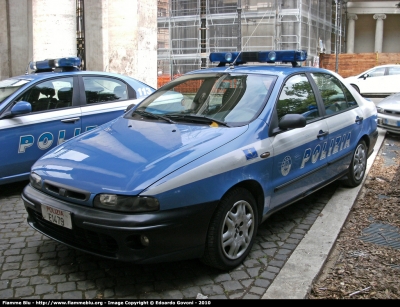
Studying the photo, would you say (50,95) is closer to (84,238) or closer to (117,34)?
(84,238)

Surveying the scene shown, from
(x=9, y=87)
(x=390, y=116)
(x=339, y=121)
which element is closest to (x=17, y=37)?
(x=9, y=87)

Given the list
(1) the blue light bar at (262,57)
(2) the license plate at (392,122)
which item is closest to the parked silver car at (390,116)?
(2) the license plate at (392,122)

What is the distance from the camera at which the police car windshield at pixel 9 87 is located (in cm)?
574

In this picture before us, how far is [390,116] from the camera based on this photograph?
10.2 m

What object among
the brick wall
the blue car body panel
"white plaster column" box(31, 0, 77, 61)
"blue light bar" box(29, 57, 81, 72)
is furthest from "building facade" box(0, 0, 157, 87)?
the brick wall

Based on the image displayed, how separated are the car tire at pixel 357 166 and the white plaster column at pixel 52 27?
8398 mm

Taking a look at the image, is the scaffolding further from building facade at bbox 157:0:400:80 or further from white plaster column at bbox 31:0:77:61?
white plaster column at bbox 31:0:77:61

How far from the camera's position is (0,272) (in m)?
3.64

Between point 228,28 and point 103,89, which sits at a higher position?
Result: point 228,28

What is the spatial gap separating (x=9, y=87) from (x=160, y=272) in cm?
360

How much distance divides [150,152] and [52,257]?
1.31 metres

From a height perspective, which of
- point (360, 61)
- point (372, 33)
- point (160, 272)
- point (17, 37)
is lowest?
point (160, 272)

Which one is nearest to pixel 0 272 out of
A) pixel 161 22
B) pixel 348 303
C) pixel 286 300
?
pixel 286 300

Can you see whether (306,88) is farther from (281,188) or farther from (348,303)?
(348,303)
